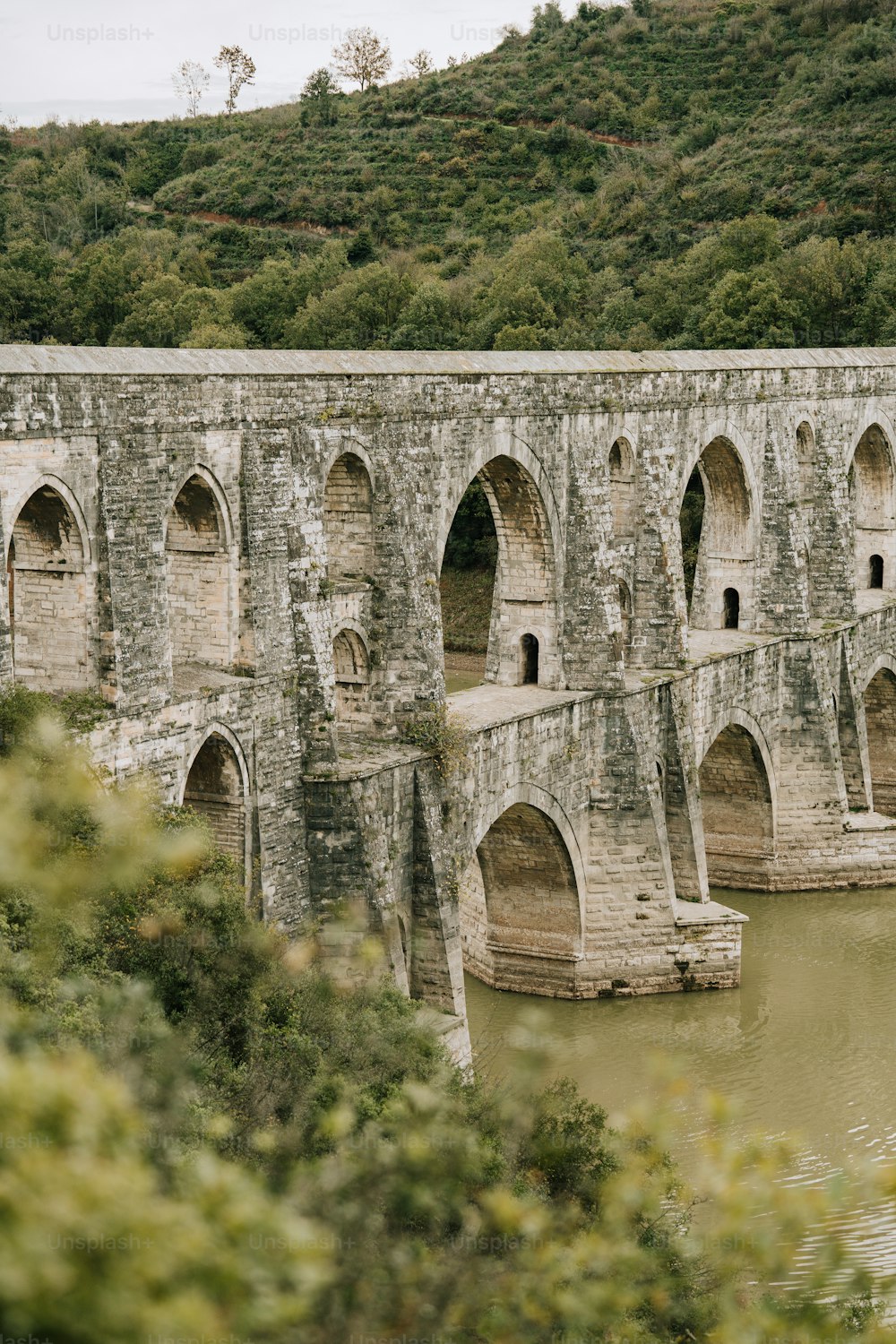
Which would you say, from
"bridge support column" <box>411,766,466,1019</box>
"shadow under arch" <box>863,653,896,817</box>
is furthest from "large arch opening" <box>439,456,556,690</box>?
"shadow under arch" <box>863,653,896,817</box>

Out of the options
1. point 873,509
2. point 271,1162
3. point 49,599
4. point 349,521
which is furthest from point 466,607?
point 271,1162

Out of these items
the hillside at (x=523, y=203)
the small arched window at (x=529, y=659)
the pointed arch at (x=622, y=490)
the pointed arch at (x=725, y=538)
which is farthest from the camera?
the hillside at (x=523, y=203)

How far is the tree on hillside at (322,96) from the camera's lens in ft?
237

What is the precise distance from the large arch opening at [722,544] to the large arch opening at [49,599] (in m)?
13.8

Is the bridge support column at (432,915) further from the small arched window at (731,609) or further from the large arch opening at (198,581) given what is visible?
the small arched window at (731,609)

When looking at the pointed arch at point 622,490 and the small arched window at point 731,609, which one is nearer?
the pointed arch at point 622,490

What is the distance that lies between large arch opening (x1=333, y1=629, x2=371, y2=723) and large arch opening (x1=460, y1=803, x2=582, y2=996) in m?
3.26

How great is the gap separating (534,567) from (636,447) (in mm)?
2624

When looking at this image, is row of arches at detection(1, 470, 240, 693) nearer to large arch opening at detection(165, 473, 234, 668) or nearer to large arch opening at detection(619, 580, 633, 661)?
large arch opening at detection(165, 473, 234, 668)

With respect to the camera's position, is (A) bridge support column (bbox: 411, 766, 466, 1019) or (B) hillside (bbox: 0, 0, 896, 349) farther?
(B) hillside (bbox: 0, 0, 896, 349)

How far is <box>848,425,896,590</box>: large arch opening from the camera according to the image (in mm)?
32719

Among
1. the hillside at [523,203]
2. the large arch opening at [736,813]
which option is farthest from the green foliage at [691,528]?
the large arch opening at [736,813]

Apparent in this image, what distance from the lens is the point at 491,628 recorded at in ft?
76.0

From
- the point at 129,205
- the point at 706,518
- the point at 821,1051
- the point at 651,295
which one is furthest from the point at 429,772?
the point at 129,205
